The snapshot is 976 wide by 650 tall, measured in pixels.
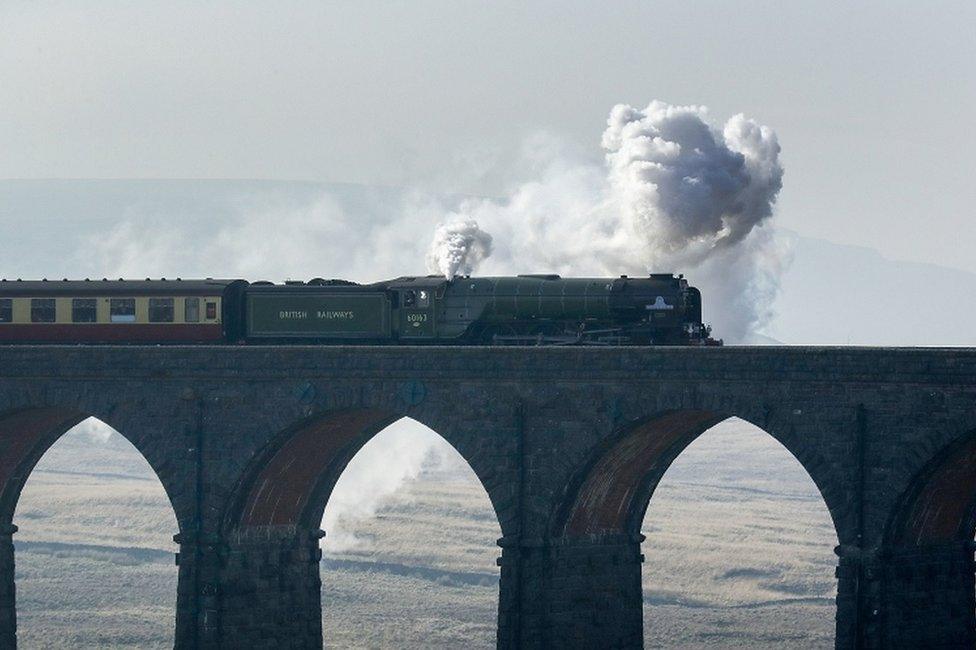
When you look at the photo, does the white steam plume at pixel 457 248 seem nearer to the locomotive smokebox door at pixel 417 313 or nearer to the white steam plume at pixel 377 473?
the locomotive smokebox door at pixel 417 313

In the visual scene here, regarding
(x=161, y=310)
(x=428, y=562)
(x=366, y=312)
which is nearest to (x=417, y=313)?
(x=366, y=312)

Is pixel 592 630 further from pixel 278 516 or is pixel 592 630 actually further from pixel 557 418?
pixel 278 516

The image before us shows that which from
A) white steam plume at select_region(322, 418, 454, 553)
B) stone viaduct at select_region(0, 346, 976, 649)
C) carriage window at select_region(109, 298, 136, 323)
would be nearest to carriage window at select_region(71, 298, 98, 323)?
carriage window at select_region(109, 298, 136, 323)

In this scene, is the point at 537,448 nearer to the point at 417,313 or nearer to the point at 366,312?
the point at 417,313

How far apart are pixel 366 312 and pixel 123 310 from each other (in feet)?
A: 25.4

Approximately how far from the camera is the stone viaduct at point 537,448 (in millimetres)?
46781

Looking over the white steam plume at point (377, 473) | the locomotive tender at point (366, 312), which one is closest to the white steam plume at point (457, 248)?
the locomotive tender at point (366, 312)

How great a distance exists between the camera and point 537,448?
169ft

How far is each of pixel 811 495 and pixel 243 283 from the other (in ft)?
227

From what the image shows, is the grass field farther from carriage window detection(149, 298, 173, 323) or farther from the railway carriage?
carriage window detection(149, 298, 173, 323)

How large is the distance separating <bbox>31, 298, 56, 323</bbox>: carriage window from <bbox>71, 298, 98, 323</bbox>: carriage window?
733mm

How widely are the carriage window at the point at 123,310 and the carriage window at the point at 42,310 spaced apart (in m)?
1.93

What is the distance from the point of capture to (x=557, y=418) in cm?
5141

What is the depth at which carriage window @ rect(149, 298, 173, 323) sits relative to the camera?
61031 millimetres
